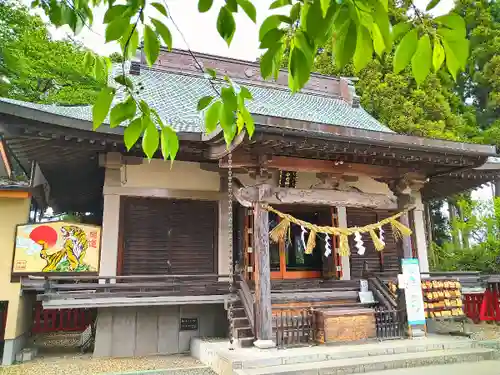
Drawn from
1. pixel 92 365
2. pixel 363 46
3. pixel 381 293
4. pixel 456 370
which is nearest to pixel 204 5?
pixel 363 46

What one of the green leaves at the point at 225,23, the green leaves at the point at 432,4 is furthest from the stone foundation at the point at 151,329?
the green leaves at the point at 432,4

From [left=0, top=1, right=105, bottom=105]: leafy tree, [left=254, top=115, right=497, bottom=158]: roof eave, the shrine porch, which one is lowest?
the shrine porch

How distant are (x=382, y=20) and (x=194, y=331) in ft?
25.1

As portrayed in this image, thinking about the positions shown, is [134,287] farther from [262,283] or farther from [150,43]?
[150,43]

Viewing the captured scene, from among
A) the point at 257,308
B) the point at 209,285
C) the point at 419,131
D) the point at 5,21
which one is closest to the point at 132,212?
the point at 209,285

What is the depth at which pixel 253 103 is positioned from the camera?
11312mm

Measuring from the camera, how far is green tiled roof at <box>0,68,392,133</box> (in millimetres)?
9508

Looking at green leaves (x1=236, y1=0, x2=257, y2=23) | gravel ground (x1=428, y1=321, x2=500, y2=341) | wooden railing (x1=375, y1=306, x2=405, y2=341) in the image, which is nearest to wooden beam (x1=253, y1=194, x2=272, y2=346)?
wooden railing (x1=375, y1=306, x2=405, y2=341)

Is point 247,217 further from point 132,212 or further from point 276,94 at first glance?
point 276,94

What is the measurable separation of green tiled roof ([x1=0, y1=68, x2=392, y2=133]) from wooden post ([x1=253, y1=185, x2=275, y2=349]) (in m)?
2.46

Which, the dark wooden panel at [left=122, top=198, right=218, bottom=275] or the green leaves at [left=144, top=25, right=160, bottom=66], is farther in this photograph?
the dark wooden panel at [left=122, top=198, right=218, bottom=275]

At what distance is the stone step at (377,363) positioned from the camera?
5.54 m

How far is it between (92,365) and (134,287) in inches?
56.7

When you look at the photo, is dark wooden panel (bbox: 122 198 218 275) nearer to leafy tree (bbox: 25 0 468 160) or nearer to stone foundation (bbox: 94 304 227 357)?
stone foundation (bbox: 94 304 227 357)
